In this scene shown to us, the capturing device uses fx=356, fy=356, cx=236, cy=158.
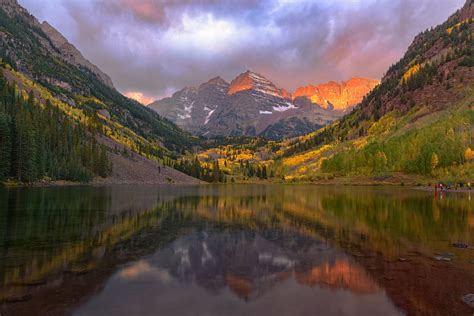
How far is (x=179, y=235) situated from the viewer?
36.8m

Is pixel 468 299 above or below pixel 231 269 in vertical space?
above

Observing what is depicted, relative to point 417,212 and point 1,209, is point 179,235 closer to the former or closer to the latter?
point 1,209

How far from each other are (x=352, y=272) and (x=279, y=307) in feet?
26.2

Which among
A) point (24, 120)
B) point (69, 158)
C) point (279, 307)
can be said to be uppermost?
point (24, 120)

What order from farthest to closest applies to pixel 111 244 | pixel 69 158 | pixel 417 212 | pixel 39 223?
pixel 69 158 → pixel 417 212 → pixel 39 223 → pixel 111 244

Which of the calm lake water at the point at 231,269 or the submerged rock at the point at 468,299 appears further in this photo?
the submerged rock at the point at 468,299

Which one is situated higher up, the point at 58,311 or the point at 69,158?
the point at 69,158

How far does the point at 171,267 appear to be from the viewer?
24.2 m

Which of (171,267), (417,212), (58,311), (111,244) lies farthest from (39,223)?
(417,212)

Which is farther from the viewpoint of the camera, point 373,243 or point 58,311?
point 373,243

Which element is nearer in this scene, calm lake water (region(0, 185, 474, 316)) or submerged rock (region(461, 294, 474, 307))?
calm lake water (region(0, 185, 474, 316))

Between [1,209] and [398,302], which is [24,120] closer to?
[1,209]

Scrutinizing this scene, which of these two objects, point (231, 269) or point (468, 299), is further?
point (231, 269)

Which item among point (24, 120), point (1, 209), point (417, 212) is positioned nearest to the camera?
point (1, 209)
